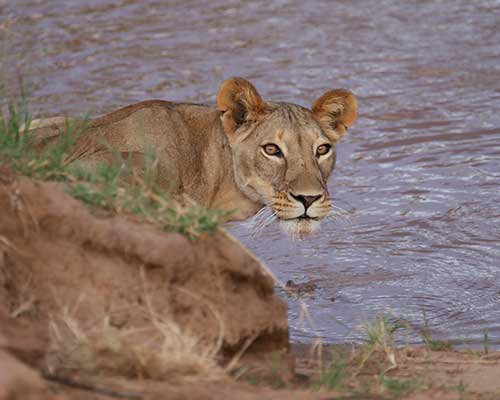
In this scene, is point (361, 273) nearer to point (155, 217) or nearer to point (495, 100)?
point (155, 217)

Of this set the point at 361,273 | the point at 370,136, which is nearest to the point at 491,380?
the point at 361,273

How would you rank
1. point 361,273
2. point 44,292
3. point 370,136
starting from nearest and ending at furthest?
1. point 44,292
2. point 361,273
3. point 370,136

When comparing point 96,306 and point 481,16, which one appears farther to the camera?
point 481,16

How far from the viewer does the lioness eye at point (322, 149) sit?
20.5 feet

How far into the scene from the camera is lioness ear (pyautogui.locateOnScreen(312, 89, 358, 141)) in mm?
6516

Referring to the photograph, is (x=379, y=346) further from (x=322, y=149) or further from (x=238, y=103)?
(x=238, y=103)

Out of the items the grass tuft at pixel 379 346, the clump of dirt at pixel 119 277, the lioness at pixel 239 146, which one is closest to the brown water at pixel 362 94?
the lioness at pixel 239 146

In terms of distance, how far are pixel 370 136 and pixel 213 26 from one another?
455cm

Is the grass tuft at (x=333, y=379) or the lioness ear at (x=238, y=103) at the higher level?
the lioness ear at (x=238, y=103)

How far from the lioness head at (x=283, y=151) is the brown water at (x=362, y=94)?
0.61 meters

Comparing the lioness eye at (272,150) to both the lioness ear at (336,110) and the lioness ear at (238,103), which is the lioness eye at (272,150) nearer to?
the lioness ear at (238,103)

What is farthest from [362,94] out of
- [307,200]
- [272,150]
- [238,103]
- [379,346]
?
[379,346]

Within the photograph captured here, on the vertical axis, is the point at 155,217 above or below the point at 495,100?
above

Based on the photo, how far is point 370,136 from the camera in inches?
388
